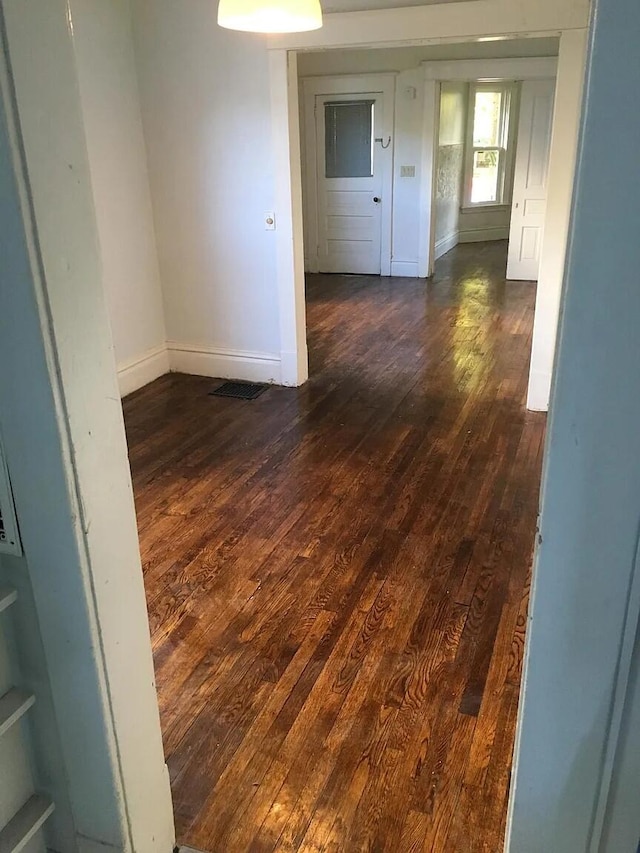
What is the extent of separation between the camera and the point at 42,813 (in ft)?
4.72

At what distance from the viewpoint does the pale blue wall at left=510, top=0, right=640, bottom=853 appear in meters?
0.79

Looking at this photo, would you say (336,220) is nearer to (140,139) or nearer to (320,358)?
(320,358)

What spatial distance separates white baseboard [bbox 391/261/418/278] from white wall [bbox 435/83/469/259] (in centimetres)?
93

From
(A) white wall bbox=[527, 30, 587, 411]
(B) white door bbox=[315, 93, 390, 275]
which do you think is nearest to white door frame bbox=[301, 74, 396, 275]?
(B) white door bbox=[315, 93, 390, 275]

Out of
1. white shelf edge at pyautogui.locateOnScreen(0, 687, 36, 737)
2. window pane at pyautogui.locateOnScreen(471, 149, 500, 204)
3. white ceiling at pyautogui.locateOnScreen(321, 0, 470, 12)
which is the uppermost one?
white ceiling at pyautogui.locateOnScreen(321, 0, 470, 12)

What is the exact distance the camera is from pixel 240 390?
15.4 ft

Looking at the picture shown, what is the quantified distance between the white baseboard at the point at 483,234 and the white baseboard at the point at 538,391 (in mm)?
6425

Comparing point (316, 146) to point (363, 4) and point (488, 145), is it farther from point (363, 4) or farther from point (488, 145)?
point (363, 4)

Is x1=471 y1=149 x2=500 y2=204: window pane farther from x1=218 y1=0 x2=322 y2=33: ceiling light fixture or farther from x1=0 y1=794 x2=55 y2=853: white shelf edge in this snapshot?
x1=0 y1=794 x2=55 y2=853: white shelf edge

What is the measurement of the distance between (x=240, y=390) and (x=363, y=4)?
7.79 feet

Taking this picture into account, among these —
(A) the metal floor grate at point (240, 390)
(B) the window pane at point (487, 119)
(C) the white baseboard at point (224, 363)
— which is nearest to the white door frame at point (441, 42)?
(C) the white baseboard at point (224, 363)

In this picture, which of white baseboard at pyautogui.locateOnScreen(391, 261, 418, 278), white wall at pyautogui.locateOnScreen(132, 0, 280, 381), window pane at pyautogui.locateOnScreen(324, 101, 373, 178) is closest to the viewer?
white wall at pyautogui.locateOnScreen(132, 0, 280, 381)

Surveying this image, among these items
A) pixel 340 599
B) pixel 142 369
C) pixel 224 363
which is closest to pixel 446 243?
pixel 224 363

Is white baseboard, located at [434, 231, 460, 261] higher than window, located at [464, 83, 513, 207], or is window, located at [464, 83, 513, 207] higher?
window, located at [464, 83, 513, 207]
